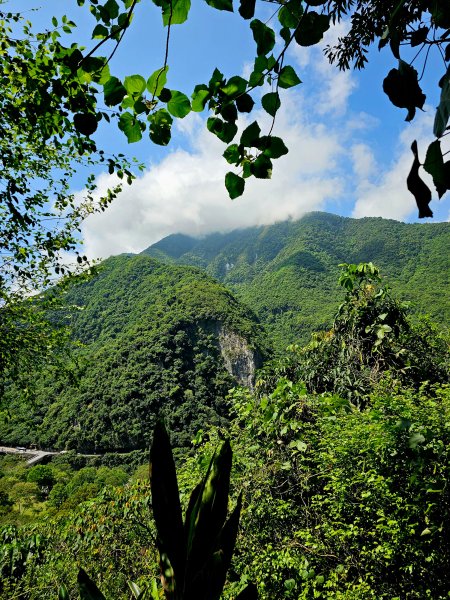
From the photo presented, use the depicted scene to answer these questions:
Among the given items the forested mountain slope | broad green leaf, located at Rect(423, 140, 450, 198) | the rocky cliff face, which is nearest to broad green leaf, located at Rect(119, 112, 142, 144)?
broad green leaf, located at Rect(423, 140, 450, 198)

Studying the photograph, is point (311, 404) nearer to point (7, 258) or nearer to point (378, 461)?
point (378, 461)

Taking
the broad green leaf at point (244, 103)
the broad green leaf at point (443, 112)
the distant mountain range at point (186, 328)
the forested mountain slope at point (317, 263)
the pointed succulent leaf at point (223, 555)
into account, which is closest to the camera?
the broad green leaf at point (443, 112)

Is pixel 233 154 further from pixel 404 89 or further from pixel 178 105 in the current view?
pixel 404 89

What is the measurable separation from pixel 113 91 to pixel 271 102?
0.40 metres

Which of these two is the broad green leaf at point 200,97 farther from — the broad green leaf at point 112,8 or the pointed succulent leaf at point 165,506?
the pointed succulent leaf at point 165,506

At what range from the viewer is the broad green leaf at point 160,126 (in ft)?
3.24

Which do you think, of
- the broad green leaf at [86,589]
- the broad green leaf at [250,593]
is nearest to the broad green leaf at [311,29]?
the broad green leaf at [250,593]

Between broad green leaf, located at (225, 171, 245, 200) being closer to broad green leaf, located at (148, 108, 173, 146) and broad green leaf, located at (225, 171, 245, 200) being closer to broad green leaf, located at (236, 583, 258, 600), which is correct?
broad green leaf, located at (148, 108, 173, 146)

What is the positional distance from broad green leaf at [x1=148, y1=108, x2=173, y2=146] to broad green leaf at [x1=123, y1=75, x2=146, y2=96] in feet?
0.29

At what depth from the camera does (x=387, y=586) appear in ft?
9.67

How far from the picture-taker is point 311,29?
767mm

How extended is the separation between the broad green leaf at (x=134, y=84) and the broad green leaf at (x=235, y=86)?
8.1 inches

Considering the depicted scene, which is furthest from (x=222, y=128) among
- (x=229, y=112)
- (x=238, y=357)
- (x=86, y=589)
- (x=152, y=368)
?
(x=238, y=357)

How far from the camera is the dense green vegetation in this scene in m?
2.86
